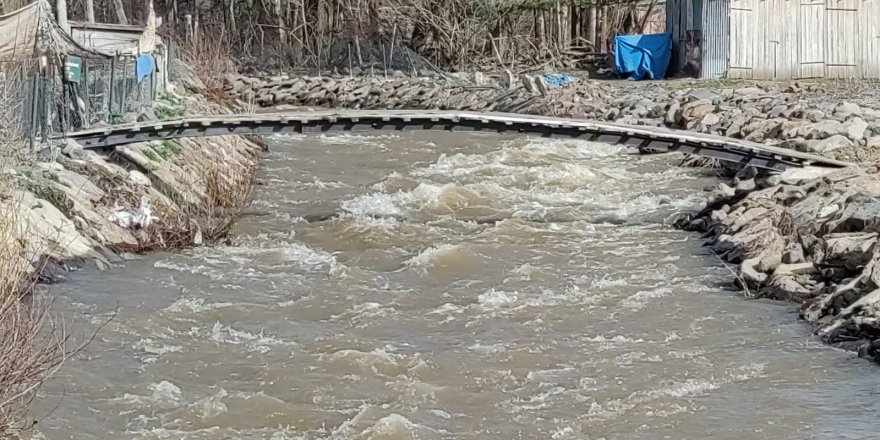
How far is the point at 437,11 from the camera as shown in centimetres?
3375

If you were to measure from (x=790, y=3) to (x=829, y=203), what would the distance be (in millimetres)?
13829

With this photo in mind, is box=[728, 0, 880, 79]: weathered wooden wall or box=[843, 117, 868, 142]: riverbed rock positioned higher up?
box=[728, 0, 880, 79]: weathered wooden wall

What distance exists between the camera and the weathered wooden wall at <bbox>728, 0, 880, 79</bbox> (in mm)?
25953

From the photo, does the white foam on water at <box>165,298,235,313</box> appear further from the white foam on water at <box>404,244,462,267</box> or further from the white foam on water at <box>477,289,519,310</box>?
the white foam on water at <box>404,244,462,267</box>

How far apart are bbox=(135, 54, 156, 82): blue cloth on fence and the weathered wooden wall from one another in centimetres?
1337

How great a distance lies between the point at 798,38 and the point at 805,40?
0.18 meters

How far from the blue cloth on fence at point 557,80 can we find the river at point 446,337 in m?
10.4

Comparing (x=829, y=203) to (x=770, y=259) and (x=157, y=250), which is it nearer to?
(x=770, y=259)

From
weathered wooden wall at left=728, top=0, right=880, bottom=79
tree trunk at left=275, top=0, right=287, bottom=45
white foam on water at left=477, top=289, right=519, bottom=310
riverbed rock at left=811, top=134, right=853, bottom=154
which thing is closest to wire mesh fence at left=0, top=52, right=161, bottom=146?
white foam on water at left=477, top=289, right=519, bottom=310

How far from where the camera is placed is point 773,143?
57.5 feet

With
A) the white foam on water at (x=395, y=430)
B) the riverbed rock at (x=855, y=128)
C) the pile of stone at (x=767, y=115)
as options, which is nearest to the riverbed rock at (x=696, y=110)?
the pile of stone at (x=767, y=115)

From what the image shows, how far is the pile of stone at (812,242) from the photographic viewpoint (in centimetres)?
992

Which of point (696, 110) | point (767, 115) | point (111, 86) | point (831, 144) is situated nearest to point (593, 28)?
point (696, 110)

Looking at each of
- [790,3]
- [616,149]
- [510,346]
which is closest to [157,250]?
[510,346]
